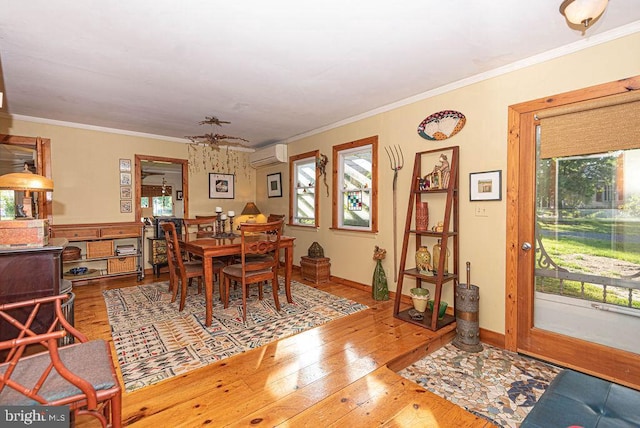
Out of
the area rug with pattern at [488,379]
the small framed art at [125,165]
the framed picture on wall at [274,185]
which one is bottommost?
the area rug with pattern at [488,379]

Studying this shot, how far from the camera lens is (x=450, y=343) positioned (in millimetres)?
2646

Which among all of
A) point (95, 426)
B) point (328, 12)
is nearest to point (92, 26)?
point (328, 12)

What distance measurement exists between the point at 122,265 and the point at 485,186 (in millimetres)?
5027

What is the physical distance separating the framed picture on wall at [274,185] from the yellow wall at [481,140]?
1.72 metres

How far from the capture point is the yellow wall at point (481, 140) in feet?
7.09

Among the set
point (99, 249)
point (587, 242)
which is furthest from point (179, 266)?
point (587, 242)

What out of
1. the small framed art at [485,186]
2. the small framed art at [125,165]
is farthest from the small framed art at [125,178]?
the small framed art at [485,186]

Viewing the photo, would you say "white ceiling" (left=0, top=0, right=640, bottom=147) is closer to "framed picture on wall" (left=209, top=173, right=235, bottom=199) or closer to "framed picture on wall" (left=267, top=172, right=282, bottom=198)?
"framed picture on wall" (left=267, top=172, right=282, bottom=198)

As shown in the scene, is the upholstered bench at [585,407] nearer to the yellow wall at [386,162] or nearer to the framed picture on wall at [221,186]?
the yellow wall at [386,162]

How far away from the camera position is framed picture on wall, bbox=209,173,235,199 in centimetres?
572

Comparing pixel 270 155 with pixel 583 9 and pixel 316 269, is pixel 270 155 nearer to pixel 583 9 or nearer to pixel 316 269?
pixel 316 269

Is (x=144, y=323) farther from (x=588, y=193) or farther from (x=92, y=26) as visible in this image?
(x=588, y=193)

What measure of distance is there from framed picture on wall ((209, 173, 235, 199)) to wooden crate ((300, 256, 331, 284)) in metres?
2.41

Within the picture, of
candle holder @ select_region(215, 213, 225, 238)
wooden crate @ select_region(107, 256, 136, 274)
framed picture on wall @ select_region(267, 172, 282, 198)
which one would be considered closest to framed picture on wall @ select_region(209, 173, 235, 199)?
framed picture on wall @ select_region(267, 172, 282, 198)
